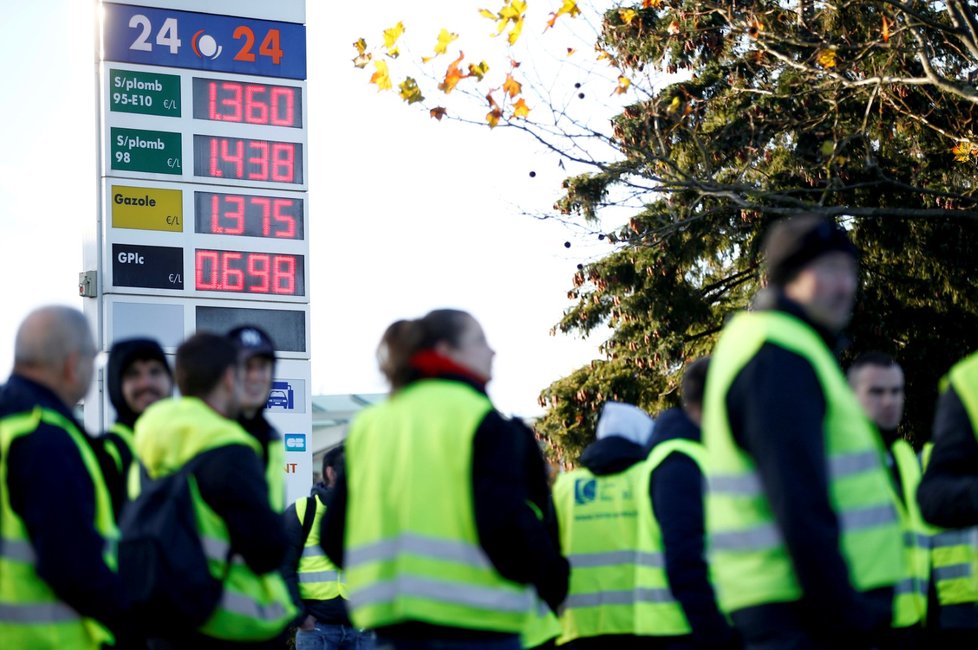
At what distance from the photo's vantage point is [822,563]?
12.1 ft

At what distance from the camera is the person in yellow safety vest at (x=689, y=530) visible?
6.00 metres

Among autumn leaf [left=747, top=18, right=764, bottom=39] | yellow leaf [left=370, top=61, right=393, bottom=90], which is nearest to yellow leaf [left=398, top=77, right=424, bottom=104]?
yellow leaf [left=370, top=61, right=393, bottom=90]

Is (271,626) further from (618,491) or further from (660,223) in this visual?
(660,223)

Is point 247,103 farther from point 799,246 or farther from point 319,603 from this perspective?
point 799,246

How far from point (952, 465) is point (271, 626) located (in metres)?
2.28

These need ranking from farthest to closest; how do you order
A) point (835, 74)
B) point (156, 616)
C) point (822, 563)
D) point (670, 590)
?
point (835, 74), point (670, 590), point (156, 616), point (822, 563)

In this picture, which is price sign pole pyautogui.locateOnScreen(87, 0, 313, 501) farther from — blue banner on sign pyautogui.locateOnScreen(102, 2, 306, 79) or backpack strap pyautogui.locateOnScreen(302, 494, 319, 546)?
backpack strap pyautogui.locateOnScreen(302, 494, 319, 546)

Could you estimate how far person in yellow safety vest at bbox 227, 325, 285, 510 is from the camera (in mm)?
5926

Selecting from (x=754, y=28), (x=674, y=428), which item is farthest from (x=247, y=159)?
(x=674, y=428)

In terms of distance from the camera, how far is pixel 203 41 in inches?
628

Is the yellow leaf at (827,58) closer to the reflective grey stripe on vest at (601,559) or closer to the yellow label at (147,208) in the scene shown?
the yellow label at (147,208)

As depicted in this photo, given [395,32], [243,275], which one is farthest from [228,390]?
[243,275]

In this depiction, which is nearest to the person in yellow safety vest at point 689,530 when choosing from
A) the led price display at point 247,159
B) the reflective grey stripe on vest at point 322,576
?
the reflective grey stripe on vest at point 322,576

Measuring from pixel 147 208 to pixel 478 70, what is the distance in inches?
183
